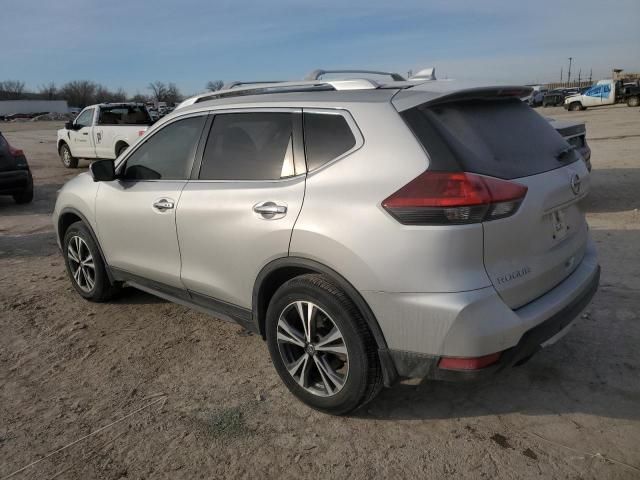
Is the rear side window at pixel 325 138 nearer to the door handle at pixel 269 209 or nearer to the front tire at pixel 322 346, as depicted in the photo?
the door handle at pixel 269 209

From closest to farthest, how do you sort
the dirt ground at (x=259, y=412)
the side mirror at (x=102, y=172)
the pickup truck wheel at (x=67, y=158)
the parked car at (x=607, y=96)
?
the dirt ground at (x=259, y=412)
the side mirror at (x=102, y=172)
the pickup truck wheel at (x=67, y=158)
the parked car at (x=607, y=96)

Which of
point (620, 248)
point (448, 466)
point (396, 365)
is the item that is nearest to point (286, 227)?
point (396, 365)

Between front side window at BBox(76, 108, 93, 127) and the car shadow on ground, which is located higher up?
front side window at BBox(76, 108, 93, 127)

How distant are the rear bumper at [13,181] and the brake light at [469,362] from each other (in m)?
9.78

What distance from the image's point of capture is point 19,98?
122 metres

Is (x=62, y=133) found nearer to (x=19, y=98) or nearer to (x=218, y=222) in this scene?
(x=218, y=222)

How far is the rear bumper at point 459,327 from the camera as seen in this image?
7.81 ft

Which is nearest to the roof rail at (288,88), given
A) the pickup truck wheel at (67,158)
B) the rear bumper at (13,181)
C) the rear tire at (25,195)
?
the rear bumper at (13,181)

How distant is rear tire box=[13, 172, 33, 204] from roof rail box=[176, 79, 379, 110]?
7.73m

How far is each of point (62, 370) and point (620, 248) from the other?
537 centimetres

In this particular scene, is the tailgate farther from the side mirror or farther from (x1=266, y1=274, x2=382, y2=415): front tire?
the side mirror

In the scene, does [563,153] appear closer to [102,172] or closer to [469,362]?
[469,362]

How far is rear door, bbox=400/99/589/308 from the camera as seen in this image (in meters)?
2.47

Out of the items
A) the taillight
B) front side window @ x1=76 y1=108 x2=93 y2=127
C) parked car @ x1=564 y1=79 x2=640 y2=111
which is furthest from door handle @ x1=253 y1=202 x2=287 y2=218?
parked car @ x1=564 y1=79 x2=640 y2=111
